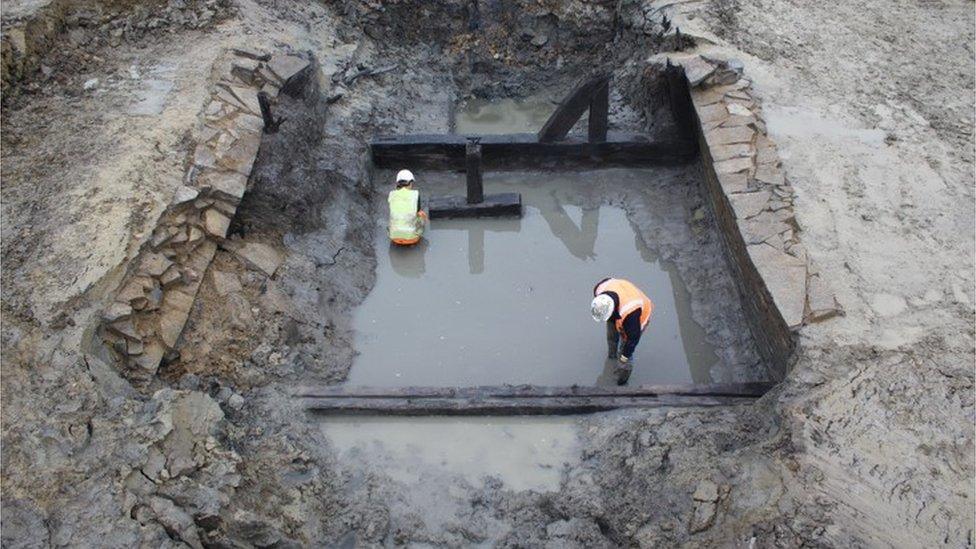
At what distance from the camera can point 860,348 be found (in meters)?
5.13

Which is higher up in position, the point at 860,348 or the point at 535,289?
the point at 860,348

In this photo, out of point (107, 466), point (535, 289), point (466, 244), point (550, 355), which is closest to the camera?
point (107, 466)

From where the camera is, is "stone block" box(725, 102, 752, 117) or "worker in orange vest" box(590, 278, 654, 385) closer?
"worker in orange vest" box(590, 278, 654, 385)

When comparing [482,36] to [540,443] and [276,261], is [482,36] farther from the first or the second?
[540,443]

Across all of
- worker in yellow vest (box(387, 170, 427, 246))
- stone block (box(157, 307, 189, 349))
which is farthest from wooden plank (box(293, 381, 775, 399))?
worker in yellow vest (box(387, 170, 427, 246))

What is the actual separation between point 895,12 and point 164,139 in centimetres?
821

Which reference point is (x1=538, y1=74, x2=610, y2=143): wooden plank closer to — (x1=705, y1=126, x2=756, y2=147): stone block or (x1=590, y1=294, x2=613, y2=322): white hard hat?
(x1=705, y1=126, x2=756, y2=147): stone block

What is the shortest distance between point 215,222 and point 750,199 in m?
4.55

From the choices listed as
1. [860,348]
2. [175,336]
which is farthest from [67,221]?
[860,348]

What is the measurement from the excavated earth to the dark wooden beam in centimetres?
14

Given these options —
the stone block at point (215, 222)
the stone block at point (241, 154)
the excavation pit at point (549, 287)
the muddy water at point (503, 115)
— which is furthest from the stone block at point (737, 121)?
the stone block at point (215, 222)

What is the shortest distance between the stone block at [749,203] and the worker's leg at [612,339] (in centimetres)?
145

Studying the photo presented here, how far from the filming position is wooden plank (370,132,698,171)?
844cm

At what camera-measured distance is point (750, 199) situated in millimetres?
6441
